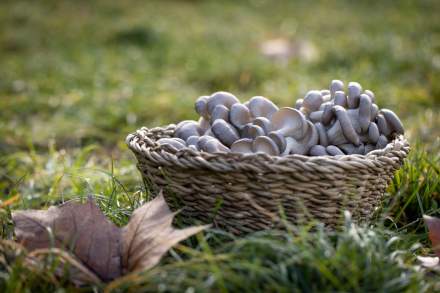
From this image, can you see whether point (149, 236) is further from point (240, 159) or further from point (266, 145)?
point (266, 145)

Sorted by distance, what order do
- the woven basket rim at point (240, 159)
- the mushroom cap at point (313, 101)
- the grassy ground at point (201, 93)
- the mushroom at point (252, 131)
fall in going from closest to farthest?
the grassy ground at point (201, 93)
the woven basket rim at point (240, 159)
the mushroom at point (252, 131)
the mushroom cap at point (313, 101)

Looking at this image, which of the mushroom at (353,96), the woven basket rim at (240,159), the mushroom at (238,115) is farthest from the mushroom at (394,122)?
the mushroom at (238,115)

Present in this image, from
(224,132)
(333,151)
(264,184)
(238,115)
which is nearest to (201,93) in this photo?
(238,115)

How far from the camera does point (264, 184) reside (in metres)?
1.62

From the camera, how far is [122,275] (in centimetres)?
150

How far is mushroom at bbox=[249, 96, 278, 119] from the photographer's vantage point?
208 cm

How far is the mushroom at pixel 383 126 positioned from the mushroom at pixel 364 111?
7 centimetres

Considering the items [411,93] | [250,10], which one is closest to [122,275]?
[411,93]

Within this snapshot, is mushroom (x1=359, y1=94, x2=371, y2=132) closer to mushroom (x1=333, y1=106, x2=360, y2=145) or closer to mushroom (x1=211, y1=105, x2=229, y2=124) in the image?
mushroom (x1=333, y1=106, x2=360, y2=145)

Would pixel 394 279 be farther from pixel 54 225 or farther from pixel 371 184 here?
pixel 54 225

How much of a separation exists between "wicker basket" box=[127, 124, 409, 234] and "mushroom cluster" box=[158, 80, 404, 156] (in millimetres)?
161

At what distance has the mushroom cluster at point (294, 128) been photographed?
1.86 metres

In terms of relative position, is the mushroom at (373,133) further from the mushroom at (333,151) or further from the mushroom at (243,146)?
the mushroom at (243,146)

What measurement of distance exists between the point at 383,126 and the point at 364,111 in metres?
0.11
